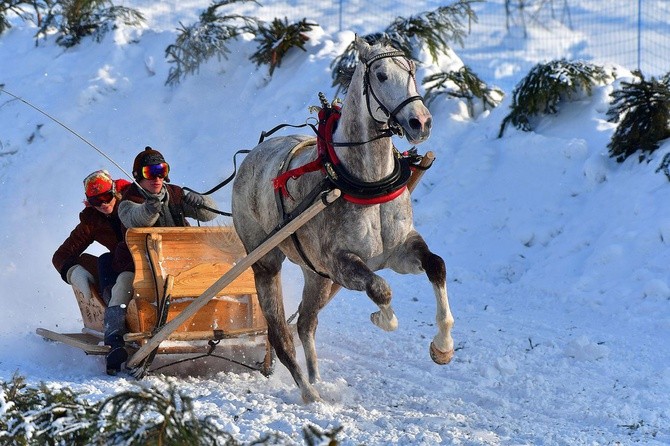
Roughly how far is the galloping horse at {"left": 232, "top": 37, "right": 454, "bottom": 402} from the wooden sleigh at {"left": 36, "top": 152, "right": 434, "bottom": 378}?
2.38 feet

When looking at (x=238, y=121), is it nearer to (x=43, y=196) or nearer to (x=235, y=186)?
(x=43, y=196)

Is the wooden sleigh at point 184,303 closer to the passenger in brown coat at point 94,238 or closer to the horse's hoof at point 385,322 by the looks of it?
the passenger in brown coat at point 94,238

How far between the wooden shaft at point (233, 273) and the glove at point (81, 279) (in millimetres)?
851

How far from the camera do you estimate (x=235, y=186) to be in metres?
6.29

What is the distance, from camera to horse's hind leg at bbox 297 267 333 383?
603 cm

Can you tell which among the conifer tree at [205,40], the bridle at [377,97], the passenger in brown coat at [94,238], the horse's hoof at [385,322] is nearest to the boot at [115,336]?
the passenger in brown coat at [94,238]

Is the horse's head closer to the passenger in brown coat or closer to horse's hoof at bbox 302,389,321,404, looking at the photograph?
horse's hoof at bbox 302,389,321,404

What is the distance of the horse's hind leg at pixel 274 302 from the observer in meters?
5.93

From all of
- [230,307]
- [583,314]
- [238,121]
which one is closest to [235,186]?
[230,307]

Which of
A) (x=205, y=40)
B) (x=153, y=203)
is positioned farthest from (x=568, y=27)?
(x=153, y=203)

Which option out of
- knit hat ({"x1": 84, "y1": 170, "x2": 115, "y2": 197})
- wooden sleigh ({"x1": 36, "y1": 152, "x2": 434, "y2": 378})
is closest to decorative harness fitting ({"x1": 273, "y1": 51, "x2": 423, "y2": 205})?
wooden sleigh ({"x1": 36, "y1": 152, "x2": 434, "y2": 378})

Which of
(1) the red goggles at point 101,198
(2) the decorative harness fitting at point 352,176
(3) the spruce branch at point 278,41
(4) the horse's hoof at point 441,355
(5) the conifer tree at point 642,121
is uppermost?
(2) the decorative harness fitting at point 352,176

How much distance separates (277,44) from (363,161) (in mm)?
9287

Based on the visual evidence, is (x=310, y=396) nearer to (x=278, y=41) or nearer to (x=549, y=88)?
(x=549, y=88)
